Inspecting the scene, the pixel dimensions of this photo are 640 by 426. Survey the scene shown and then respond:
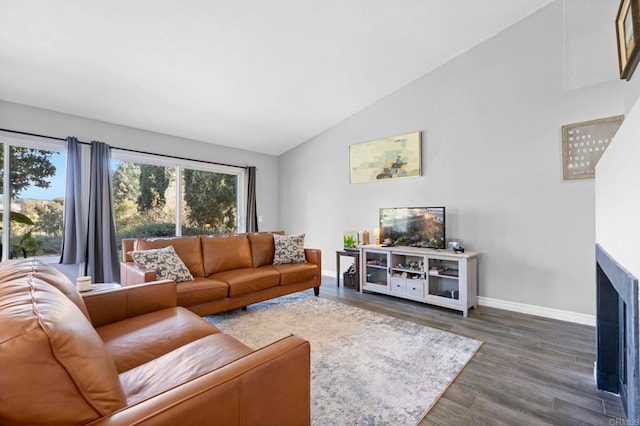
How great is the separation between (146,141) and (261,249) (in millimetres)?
2425

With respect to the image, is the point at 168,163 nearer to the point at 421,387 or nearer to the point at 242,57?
the point at 242,57

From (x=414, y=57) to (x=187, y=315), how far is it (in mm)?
3795

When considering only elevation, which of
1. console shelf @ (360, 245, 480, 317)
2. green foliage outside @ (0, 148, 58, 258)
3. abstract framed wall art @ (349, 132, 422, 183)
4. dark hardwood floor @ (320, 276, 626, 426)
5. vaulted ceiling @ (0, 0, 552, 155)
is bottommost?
dark hardwood floor @ (320, 276, 626, 426)

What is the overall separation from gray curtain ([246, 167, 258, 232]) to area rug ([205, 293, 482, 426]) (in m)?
2.20

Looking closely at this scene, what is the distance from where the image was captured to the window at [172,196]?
419 cm

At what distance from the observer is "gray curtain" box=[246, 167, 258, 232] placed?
5.50 metres

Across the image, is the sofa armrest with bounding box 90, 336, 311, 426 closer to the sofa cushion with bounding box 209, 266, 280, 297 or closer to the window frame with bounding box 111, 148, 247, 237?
the sofa cushion with bounding box 209, 266, 280, 297

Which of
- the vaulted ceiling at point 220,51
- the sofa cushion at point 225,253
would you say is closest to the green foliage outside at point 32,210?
the vaulted ceiling at point 220,51

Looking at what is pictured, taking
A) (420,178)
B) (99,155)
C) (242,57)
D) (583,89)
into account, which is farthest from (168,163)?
(583,89)

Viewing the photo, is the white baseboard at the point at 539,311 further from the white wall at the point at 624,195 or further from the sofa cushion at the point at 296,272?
the sofa cushion at the point at 296,272

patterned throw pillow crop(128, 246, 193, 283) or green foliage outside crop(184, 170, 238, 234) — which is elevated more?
green foliage outside crop(184, 170, 238, 234)

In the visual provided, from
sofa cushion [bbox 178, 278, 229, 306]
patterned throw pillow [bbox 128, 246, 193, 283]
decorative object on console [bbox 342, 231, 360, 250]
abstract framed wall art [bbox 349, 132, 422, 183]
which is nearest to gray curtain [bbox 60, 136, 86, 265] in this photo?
patterned throw pillow [bbox 128, 246, 193, 283]

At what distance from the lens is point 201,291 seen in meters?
2.88

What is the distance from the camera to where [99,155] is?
3.75m
